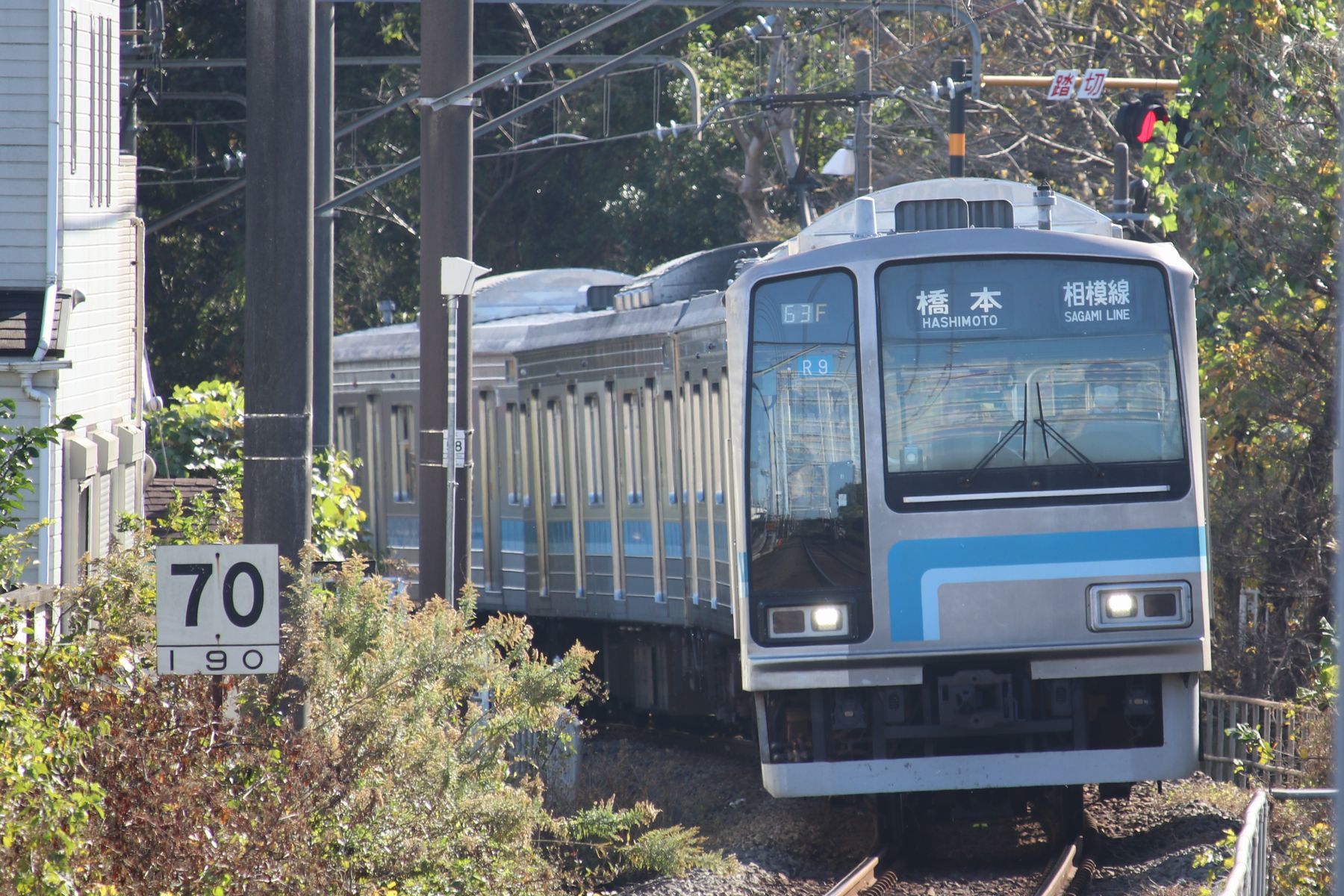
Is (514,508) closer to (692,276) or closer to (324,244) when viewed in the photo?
(692,276)

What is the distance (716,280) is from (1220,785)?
552 cm

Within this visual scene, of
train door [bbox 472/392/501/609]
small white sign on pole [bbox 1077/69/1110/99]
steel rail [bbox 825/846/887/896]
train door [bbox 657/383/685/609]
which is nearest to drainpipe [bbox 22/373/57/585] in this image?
train door [bbox 657/383/685/609]

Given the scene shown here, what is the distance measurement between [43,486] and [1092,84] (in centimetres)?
971

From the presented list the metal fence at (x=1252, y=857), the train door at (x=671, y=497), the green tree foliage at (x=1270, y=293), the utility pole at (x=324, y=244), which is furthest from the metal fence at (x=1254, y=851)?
the utility pole at (x=324, y=244)

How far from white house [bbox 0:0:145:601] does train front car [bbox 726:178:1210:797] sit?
5395 mm

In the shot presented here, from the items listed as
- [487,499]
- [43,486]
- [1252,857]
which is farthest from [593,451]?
[1252,857]

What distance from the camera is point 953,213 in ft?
36.1

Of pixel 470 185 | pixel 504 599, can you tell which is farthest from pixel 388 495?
pixel 470 185

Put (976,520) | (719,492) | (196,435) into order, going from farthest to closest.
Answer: (196,435) → (719,492) → (976,520)

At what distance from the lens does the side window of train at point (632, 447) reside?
15.4 m

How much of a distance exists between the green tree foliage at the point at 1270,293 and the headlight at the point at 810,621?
19.3 ft

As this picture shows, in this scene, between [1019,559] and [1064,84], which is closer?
[1019,559]

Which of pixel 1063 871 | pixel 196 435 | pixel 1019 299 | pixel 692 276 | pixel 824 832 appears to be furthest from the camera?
pixel 196 435

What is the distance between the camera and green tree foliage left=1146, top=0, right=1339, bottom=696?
15.1 metres
